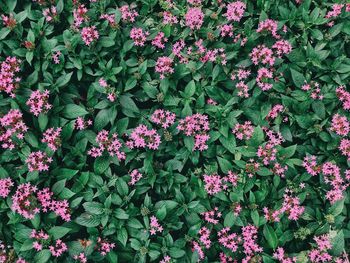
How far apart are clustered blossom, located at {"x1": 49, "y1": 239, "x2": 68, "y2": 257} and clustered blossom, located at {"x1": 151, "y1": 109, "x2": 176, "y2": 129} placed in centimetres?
153

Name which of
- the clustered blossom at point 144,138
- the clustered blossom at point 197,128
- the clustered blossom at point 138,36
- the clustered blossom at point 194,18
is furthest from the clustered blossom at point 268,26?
the clustered blossom at point 144,138

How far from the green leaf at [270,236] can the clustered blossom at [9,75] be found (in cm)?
293

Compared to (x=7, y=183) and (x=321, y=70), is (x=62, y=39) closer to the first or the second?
(x=7, y=183)

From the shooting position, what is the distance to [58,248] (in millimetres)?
3752

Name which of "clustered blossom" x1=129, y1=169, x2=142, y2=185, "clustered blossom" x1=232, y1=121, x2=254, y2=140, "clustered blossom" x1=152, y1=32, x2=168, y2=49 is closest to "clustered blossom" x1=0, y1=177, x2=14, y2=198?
"clustered blossom" x1=129, y1=169, x2=142, y2=185

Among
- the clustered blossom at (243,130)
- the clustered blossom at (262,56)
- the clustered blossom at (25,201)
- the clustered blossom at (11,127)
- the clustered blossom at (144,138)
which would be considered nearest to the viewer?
the clustered blossom at (25,201)

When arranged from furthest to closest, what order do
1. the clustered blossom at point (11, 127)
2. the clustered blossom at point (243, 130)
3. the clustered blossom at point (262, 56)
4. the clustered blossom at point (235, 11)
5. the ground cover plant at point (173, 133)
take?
the clustered blossom at point (235, 11), the clustered blossom at point (262, 56), the clustered blossom at point (243, 130), the ground cover plant at point (173, 133), the clustered blossom at point (11, 127)

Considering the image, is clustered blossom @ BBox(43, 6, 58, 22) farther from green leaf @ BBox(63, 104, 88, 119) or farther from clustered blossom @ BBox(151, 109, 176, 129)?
clustered blossom @ BBox(151, 109, 176, 129)

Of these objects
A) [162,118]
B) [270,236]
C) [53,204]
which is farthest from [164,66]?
[270,236]

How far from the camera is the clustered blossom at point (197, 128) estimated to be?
400 cm

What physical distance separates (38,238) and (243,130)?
233cm

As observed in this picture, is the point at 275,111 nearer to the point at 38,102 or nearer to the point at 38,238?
the point at 38,102

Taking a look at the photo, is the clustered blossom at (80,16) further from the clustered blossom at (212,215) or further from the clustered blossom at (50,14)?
the clustered blossom at (212,215)

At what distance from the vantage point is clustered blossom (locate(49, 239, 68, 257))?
3.68m
